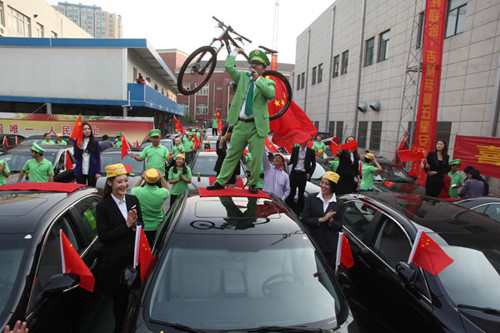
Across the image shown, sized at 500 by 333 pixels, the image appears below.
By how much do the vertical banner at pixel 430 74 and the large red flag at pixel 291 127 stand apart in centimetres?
853

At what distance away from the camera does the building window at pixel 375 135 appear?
59.3 ft

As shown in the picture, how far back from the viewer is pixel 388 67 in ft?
56.3

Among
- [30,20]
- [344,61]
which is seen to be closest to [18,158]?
[344,61]

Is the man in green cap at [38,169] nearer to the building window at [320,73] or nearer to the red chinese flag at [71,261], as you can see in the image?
the red chinese flag at [71,261]

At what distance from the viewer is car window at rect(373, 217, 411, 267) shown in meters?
3.25

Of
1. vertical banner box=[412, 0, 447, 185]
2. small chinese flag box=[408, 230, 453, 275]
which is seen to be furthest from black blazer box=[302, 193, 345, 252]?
vertical banner box=[412, 0, 447, 185]

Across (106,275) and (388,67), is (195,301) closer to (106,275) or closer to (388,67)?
(106,275)

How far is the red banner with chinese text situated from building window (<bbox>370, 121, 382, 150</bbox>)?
911 cm

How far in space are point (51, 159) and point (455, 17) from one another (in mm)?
14782

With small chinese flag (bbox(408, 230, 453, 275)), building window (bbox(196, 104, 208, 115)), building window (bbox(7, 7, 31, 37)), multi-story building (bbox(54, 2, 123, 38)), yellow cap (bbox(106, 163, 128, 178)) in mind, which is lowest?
small chinese flag (bbox(408, 230, 453, 275))

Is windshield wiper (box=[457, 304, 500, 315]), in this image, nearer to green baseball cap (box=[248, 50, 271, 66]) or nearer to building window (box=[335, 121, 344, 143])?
green baseball cap (box=[248, 50, 271, 66])

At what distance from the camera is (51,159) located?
307 inches

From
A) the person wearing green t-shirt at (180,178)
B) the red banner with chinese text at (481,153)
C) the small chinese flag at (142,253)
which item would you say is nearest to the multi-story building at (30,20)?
the person wearing green t-shirt at (180,178)

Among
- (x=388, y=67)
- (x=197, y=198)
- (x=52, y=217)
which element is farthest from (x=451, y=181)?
(x=388, y=67)
